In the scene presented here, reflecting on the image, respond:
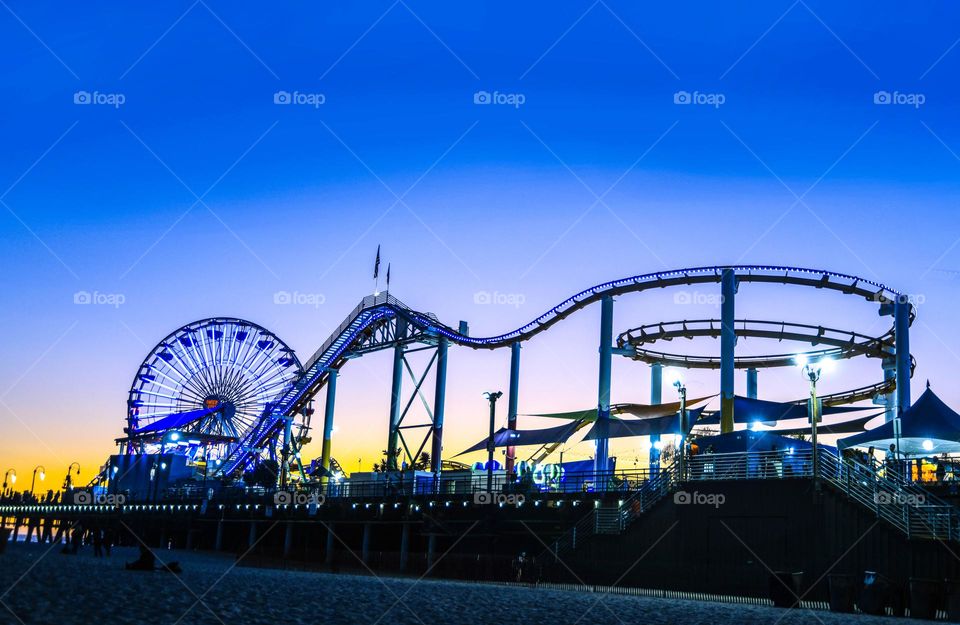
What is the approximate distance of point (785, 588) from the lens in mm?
23500

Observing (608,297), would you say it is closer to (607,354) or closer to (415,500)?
(607,354)

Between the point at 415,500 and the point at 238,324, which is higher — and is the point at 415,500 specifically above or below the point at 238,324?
below

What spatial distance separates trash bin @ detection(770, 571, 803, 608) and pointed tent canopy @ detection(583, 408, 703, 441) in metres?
17.9

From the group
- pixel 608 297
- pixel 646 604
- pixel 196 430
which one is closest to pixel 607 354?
pixel 608 297

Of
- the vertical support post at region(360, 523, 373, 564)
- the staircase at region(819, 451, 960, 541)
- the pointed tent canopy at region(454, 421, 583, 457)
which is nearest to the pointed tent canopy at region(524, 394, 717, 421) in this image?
the pointed tent canopy at region(454, 421, 583, 457)

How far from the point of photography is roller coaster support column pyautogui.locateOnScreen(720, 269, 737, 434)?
40562 millimetres

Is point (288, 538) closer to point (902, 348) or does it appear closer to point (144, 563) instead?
point (144, 563)

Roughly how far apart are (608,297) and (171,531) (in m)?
30.9

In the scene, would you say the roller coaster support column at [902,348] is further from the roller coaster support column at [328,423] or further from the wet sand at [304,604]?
the roller coaster support column at [328,423]

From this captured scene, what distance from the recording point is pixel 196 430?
3068 inches

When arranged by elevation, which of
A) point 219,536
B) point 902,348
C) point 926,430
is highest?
point 902,348

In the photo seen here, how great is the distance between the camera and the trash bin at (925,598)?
20.6 meters

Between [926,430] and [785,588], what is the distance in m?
11.0

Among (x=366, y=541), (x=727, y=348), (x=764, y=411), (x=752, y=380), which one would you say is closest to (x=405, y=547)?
(x=366, y=541)
